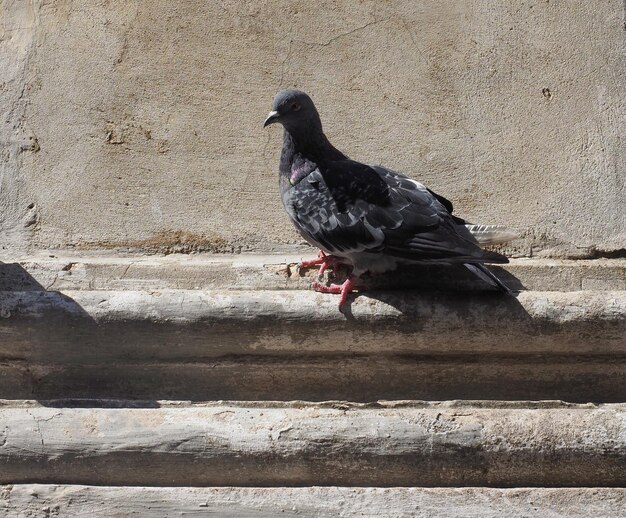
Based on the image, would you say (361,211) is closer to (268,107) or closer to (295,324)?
(295,324)

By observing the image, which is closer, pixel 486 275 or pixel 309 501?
pixel 309 501

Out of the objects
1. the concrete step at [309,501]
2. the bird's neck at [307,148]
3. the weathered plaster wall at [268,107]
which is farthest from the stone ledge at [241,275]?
the concrete step at [309,501]

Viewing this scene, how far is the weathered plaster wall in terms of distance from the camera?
3242 millimetres

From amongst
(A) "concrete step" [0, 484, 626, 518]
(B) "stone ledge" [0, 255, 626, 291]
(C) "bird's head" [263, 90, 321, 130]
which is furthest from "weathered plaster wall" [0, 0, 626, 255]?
(A) "concrete step" [0, 484, 626, 518]

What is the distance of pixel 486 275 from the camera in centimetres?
288

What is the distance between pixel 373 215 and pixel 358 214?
0.05 m

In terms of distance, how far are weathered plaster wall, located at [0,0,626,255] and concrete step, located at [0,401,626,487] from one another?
684 mm

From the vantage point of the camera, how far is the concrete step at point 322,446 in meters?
2.67

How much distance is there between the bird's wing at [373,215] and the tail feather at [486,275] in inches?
3.1

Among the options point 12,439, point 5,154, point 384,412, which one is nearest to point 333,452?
point 384,412

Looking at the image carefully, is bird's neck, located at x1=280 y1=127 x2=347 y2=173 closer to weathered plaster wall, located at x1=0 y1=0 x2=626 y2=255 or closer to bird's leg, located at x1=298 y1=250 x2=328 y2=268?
weathered plaster wall, located at x1=0 y1=0 x2=626 y2=255

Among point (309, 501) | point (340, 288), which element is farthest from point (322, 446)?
point (340, 288)

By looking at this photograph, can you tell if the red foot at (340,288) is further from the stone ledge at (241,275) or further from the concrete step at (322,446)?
the concrete step at (322,446)

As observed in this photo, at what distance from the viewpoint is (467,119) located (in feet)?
10.9
